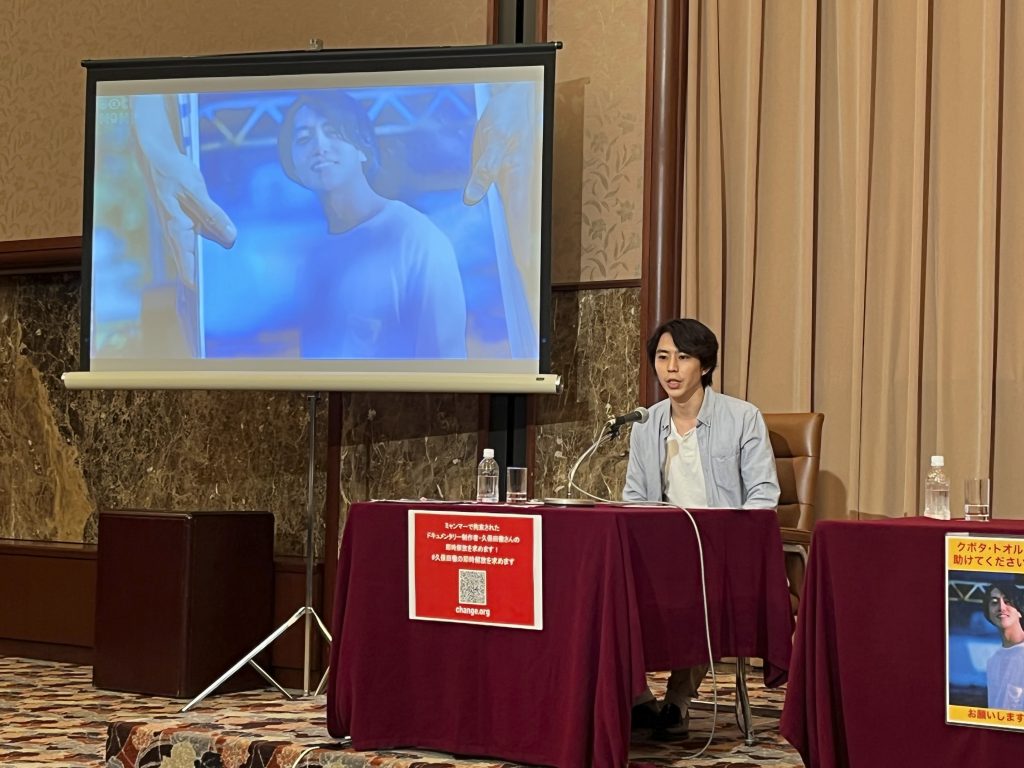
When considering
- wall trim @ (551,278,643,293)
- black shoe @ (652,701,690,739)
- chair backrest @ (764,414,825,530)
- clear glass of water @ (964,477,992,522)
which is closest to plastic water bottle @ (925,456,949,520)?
clear glass of water @ (964,477,992,522)

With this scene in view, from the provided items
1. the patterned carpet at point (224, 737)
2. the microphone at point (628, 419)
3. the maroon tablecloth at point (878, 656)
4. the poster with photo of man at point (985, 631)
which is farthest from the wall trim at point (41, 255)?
the poster with photo of man at point (985, 631)

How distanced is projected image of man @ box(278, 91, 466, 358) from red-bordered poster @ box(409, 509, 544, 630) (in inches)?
60.7

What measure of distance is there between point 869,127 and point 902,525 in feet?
7.61

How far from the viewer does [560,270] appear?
17.3 ft

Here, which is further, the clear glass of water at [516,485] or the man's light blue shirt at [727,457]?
the man's light blue shirt at [727,457]

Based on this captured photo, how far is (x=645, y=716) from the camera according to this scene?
149 inches

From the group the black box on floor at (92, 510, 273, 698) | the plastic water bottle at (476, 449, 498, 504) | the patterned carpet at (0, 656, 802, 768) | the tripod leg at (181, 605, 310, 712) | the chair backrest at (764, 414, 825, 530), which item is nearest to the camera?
the patterned carpet at (0, 656, 802, 768)

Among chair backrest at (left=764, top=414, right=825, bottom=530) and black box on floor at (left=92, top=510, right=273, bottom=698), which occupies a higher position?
chair backrest at (left=764, top=414, right=825, bottom=530)

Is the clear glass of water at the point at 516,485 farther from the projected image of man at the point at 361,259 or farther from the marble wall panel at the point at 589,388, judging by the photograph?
the marble wall panel at the point at 589,388

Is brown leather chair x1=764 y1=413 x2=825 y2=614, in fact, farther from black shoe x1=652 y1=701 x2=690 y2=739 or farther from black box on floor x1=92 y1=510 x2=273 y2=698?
black box on floor x1=92 y1=510 x2=273 y2=698

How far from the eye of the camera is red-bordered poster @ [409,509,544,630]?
3.23m

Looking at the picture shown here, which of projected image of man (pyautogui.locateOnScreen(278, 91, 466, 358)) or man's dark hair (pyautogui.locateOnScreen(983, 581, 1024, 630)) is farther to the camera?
projected image of man (pyautogui.locateOnScreen(278, 91, 466, 358))

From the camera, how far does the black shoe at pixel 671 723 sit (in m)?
3.74

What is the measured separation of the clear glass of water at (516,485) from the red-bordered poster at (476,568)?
273 millimetres
